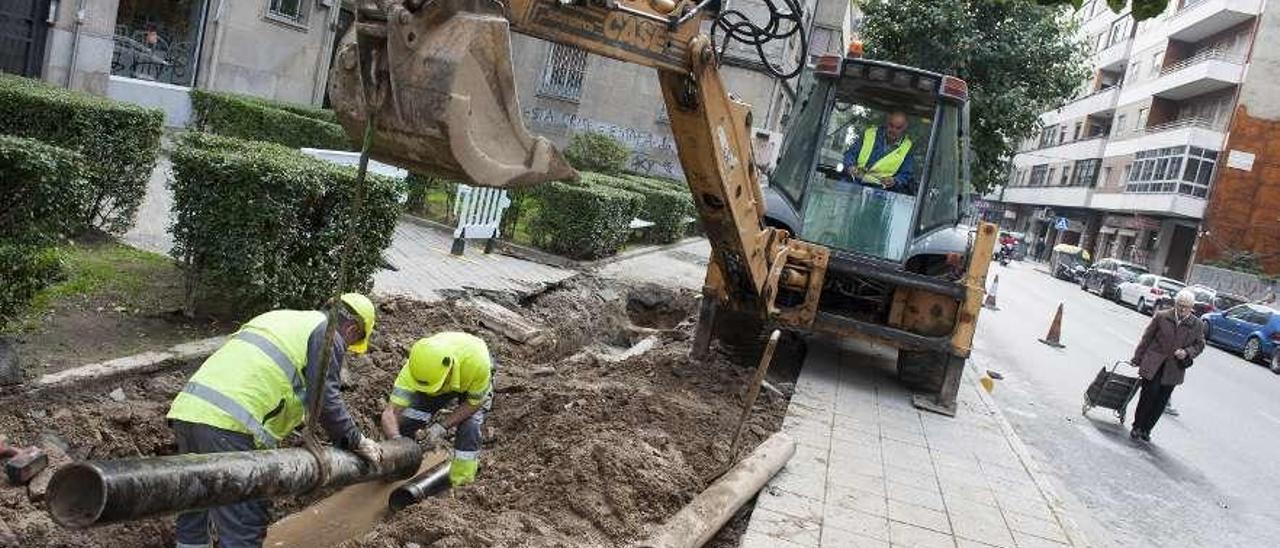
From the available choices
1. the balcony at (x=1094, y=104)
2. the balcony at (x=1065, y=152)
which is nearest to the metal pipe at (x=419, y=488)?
the balcony at (x=1065, y=152)

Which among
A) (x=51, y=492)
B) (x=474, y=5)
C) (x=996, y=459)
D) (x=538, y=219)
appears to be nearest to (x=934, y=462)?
(x=996, y=459)

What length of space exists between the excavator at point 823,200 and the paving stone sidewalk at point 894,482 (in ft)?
1.94

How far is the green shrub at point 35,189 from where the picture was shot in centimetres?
496

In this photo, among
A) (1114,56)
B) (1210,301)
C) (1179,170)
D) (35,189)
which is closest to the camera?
(35,189)

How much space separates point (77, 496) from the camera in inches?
120

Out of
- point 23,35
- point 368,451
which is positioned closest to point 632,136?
point 23,35

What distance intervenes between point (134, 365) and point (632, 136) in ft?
77.7

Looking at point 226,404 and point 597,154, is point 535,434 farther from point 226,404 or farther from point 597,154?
point 597,154

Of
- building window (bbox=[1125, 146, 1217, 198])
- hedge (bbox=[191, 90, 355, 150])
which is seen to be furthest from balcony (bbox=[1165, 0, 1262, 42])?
hedge (bbox=[191, 90, 355, 150])

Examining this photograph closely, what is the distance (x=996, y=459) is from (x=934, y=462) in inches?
28.3

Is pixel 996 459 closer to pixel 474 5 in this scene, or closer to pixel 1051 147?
pixel 474 5

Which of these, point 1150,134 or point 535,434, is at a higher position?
point 1150,134

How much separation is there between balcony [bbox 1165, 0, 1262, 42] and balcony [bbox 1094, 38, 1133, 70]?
22.8 feet

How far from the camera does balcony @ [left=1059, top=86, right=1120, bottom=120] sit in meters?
54.2
